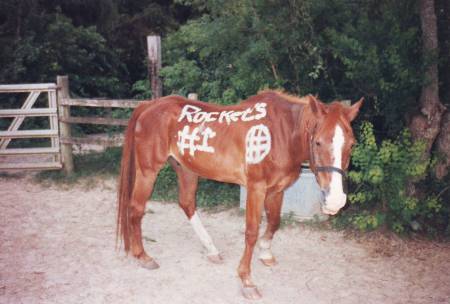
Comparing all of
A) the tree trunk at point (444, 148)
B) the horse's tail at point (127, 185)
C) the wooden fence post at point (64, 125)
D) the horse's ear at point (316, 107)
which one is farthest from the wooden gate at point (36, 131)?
the tree trunk at point (444, 148)

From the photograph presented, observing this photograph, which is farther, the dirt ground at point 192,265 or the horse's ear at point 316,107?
the dirt ground at point 192,265

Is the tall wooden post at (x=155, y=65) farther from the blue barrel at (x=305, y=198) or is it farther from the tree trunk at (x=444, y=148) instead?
the tree trunk at (x=444, y=148)

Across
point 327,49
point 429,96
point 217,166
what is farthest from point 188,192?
point 429,96

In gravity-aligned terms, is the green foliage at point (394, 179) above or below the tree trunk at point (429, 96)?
below

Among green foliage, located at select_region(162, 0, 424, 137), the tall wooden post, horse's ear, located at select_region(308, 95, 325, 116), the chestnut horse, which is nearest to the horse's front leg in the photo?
the chestnut horse

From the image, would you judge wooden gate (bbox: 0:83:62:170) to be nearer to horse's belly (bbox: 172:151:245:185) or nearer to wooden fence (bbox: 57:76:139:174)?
wooden fence (bbox: 57:76:139:174)

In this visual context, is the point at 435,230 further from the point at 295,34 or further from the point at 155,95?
the point at 155,95

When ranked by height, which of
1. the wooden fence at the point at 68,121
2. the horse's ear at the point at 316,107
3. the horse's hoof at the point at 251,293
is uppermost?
the horse's ear at the point at 316,107

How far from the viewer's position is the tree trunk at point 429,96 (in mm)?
4750

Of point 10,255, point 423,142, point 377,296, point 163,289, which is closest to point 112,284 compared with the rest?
point 163,289

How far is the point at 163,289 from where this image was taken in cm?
400

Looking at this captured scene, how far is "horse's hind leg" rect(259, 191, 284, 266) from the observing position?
4.36 metres

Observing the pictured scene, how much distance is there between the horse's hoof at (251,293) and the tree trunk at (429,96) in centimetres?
262

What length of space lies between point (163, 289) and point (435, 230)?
318cm
